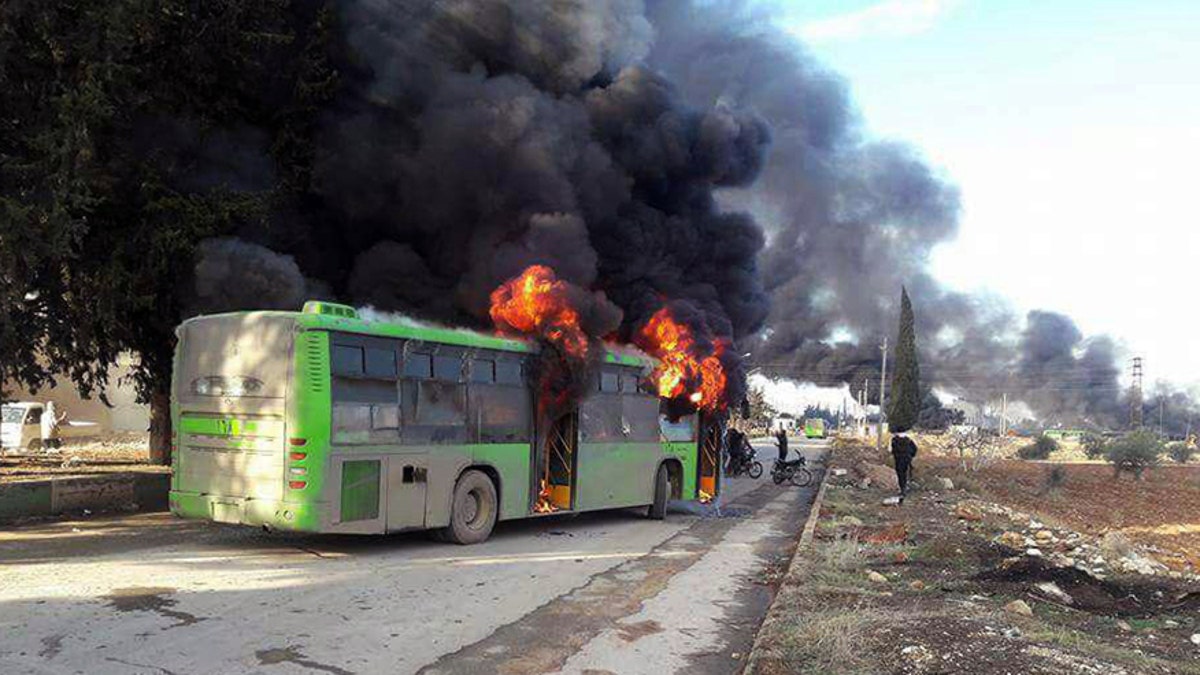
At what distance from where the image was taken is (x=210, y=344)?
10.4 meters

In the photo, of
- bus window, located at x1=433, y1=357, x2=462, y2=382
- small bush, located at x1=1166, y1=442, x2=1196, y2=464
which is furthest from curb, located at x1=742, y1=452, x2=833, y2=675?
small bush, located at x1=1166, y1=442, x2=1196, y2=464

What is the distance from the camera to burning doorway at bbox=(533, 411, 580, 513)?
13.1 metres

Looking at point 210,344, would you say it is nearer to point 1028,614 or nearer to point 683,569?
point 683,569

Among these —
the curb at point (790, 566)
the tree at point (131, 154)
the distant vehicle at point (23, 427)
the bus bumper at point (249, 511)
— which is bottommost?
the curb at point (790, 566)

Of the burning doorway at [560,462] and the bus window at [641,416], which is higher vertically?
the bus window at [641,416]

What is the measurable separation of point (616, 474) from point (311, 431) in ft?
19.3

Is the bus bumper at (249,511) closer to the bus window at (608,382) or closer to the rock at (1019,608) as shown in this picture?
the bus window at (608,382)

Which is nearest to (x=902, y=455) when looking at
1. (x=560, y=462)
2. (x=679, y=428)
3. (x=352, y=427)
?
(x=679, y=428)

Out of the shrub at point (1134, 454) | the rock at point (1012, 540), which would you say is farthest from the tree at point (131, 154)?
the shrub at point (1134, 454)

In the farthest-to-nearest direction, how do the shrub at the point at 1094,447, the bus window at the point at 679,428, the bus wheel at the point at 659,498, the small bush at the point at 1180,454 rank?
the small bush at the point at 1180,454, the shrub at the point at 1094,447, the bus window at the point at 679,428, the bus wheel at the point at 659,498

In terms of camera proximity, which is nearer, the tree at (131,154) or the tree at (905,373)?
the tree at (131,154)

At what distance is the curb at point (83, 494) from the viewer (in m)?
12.0

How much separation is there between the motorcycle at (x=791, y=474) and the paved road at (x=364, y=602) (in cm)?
1185

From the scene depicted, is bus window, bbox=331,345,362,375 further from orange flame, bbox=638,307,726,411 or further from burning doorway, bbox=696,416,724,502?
burning doorway, bbox=696,416,724,502
